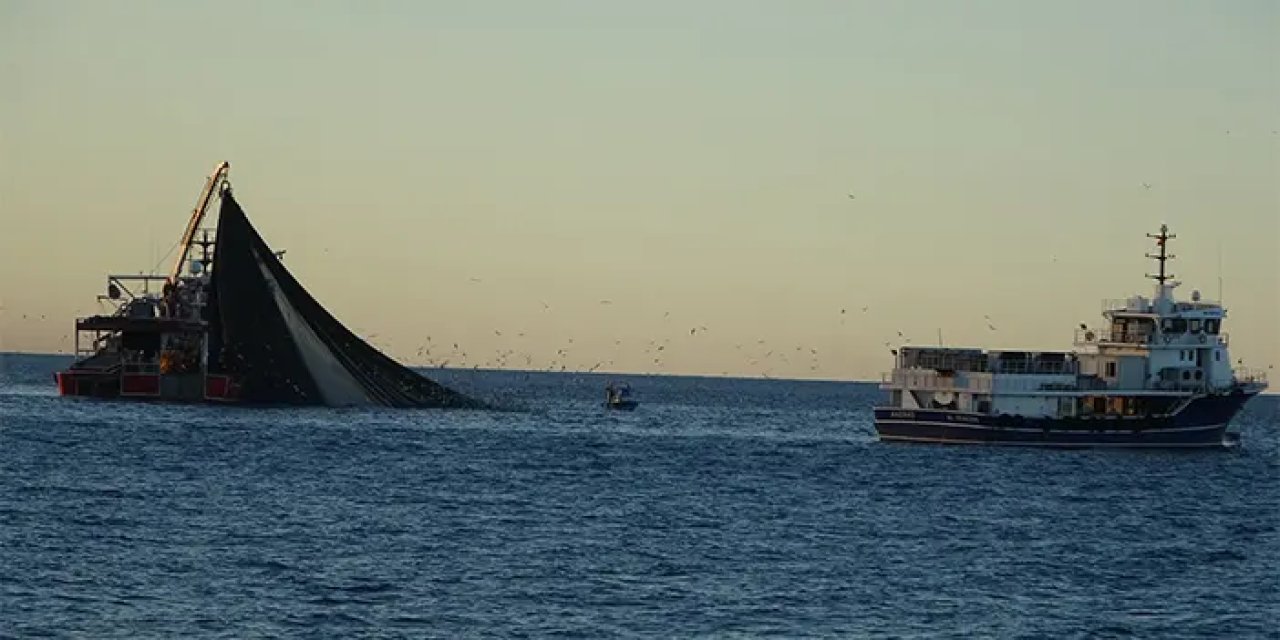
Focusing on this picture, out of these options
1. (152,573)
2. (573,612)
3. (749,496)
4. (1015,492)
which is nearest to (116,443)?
(749,496)

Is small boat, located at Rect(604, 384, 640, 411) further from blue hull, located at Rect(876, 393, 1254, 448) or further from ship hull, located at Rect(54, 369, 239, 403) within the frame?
blue hull, located at Rect(876, 393, 1254, 448)

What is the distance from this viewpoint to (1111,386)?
9312 centimetres

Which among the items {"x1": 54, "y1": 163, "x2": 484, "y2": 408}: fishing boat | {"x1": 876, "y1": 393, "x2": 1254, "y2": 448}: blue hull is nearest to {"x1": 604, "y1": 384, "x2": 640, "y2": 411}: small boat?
{"x1": 54, "y1": 163, "x2": 484, "y2": 408}: fishing boat

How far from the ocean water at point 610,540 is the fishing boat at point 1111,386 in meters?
1.42

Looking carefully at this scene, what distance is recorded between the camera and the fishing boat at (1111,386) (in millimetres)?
92500

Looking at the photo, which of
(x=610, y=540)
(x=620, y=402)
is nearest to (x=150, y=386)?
(x=620, y=402)

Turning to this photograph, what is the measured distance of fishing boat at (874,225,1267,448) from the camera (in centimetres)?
9250

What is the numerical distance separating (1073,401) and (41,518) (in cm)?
5258

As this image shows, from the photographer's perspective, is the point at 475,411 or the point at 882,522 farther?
the point at 475,411

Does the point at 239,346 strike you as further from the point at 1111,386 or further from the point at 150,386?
the point at 1111,386

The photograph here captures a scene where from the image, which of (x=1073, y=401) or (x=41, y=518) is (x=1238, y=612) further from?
(x=1073, y=401)

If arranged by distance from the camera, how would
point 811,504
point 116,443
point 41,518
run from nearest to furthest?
point 41,518 → point 811,504 → point 116,443

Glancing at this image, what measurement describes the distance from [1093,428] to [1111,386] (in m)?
2.08

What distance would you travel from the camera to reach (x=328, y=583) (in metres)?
43.2
